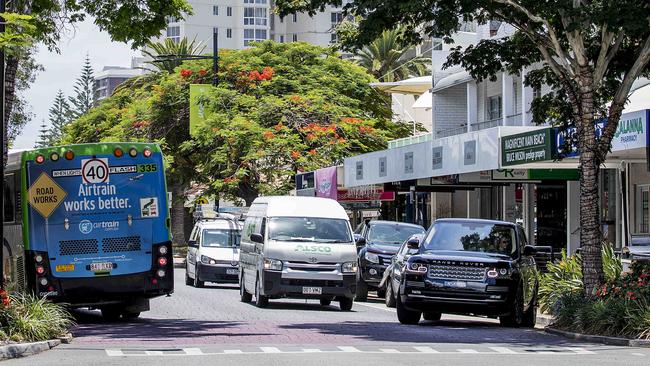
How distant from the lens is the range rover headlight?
2073cm

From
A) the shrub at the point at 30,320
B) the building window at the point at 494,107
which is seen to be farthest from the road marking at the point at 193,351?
the building window at the point at 494,107

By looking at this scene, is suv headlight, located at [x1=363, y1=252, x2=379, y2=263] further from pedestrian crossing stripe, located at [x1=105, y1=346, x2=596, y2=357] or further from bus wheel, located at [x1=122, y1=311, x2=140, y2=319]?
pedestrian crossing stripe, located at [x1=105, y1=346, x2=596, y2=357]

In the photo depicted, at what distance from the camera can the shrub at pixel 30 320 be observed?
16781mm

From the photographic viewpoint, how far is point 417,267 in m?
20.8

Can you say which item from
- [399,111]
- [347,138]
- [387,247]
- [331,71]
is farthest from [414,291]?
[399,111]

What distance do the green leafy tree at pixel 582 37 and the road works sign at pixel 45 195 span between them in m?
4.79

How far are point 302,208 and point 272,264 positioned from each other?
1.64 meters

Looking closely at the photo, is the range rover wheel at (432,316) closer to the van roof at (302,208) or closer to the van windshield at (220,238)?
the van roof at (302,208)

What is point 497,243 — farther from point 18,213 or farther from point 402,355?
point 18,213

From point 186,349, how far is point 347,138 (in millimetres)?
36522

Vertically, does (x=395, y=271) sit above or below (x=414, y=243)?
below

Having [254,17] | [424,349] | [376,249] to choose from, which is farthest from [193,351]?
[254,17]

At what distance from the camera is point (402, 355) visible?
15.5 m

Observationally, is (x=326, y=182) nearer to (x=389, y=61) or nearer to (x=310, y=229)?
(x=310, y=229)
